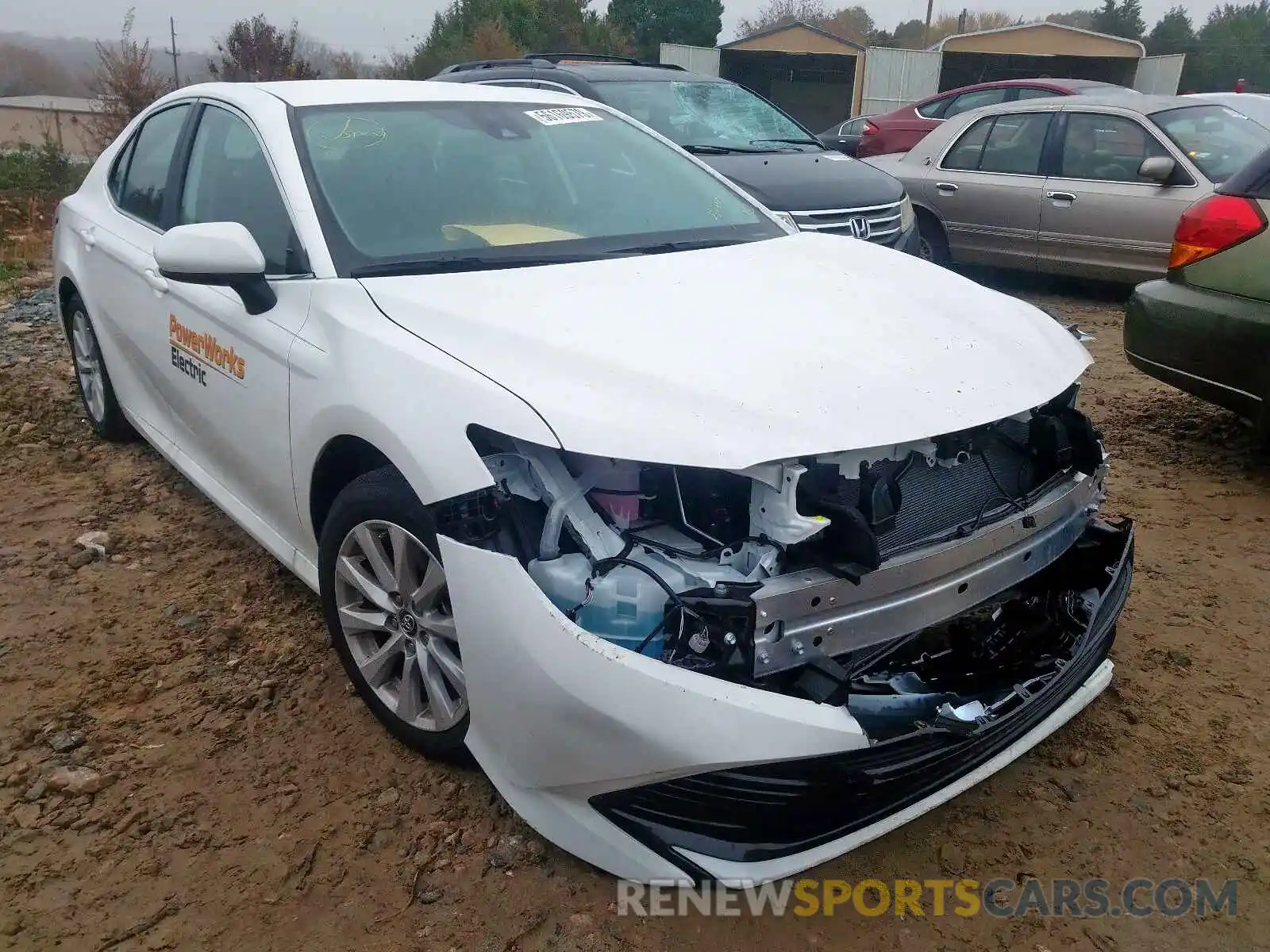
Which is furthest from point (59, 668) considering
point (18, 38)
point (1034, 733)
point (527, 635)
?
point (18, 38)

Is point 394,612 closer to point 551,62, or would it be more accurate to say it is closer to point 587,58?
point 551,62

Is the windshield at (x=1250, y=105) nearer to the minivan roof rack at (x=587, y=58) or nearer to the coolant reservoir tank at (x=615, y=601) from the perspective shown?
the minivan roof rack at (x=587, y=58)

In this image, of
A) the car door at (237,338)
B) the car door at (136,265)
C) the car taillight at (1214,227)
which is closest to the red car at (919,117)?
the car taillight at (1214,227)

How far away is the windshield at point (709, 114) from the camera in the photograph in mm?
6730

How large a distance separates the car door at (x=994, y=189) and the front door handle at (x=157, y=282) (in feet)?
19.5

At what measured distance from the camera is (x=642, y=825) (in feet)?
6.56

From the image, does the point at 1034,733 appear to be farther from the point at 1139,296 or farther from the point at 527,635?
the point at 1139,296

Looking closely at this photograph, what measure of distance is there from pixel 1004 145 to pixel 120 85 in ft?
43.1

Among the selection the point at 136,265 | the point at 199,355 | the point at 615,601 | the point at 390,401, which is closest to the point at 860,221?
the point at 136,265

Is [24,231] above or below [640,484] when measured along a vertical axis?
below

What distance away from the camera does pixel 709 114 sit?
278 inches

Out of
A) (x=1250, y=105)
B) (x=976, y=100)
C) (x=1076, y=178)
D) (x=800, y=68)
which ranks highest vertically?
(x=800, y=68)

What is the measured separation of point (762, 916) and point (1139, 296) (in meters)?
3.31

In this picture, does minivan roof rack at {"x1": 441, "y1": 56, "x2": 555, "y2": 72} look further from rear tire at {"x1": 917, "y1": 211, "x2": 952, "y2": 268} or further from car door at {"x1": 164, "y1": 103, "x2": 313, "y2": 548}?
car door at {"x1": 164, "y1": 103, "x2": 313, "y2": 548}
